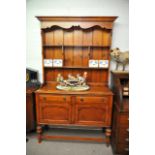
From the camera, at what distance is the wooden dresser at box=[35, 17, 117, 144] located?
83.1 inches

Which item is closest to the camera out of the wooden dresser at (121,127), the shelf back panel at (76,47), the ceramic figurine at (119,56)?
the wooden dresser at (121,127)

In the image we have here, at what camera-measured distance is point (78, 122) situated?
7.12 ft

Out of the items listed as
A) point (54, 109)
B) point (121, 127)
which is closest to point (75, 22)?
point (54, 109)

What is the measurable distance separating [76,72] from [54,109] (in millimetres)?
763

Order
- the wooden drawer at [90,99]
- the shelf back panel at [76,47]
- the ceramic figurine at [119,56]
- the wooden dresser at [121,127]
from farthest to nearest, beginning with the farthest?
the shelf back panel at [76,47] → the ceramic figurine at [119,56] → the wooden drawer at [90,99] → the wooden dresser at [121,127]

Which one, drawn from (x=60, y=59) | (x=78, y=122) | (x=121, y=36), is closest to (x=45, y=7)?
(x=60, y=59)

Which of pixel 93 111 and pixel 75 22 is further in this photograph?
pixel 75 22

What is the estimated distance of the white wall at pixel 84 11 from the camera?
94.3 inches

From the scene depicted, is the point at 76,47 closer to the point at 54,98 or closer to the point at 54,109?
the point at 54,98

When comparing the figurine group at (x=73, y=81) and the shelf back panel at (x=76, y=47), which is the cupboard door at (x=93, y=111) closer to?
the figurine group at (x=73, y=81)

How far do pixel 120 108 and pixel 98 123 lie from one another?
44 centimetres

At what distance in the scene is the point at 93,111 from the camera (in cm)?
213

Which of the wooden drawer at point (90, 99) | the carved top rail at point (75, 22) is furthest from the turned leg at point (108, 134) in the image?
the carved top rail at point (75, 22)
